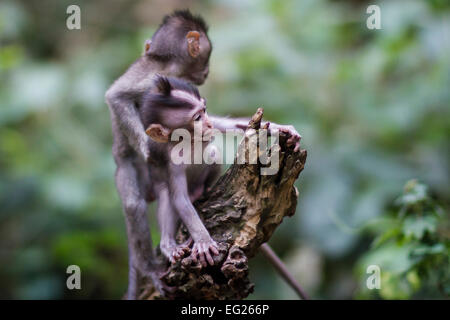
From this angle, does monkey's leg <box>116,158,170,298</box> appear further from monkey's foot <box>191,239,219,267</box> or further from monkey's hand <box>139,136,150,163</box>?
monkey's foot <box>191,239,219,267</box>

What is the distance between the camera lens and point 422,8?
276 inches

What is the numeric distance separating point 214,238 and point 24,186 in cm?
525

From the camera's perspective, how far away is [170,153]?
3.94 metres

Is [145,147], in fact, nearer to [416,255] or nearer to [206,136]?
[206,136]

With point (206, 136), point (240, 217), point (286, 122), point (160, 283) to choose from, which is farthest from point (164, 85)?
point (286, 122)

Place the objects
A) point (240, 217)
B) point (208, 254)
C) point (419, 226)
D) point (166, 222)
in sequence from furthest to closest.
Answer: point (419, 226) < point (166, 222) < point (240, 217) < point (208, 254)

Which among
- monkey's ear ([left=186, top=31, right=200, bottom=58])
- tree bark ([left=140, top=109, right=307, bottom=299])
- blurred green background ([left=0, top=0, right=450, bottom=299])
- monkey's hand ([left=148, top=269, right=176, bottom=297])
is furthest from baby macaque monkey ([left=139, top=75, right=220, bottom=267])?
blurred green background ([left=0, top=0, right=450, bottom=299])

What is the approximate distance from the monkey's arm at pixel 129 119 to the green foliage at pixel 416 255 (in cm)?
202

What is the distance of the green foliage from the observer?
4.05 meters

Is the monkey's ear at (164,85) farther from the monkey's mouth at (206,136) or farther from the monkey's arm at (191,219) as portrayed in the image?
the monkey's arm at (191,219)

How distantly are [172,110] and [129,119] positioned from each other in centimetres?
56

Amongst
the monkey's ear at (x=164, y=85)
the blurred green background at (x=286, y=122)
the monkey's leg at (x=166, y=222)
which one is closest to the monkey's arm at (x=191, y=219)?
the monkey's leg at (x=166, y=222)
